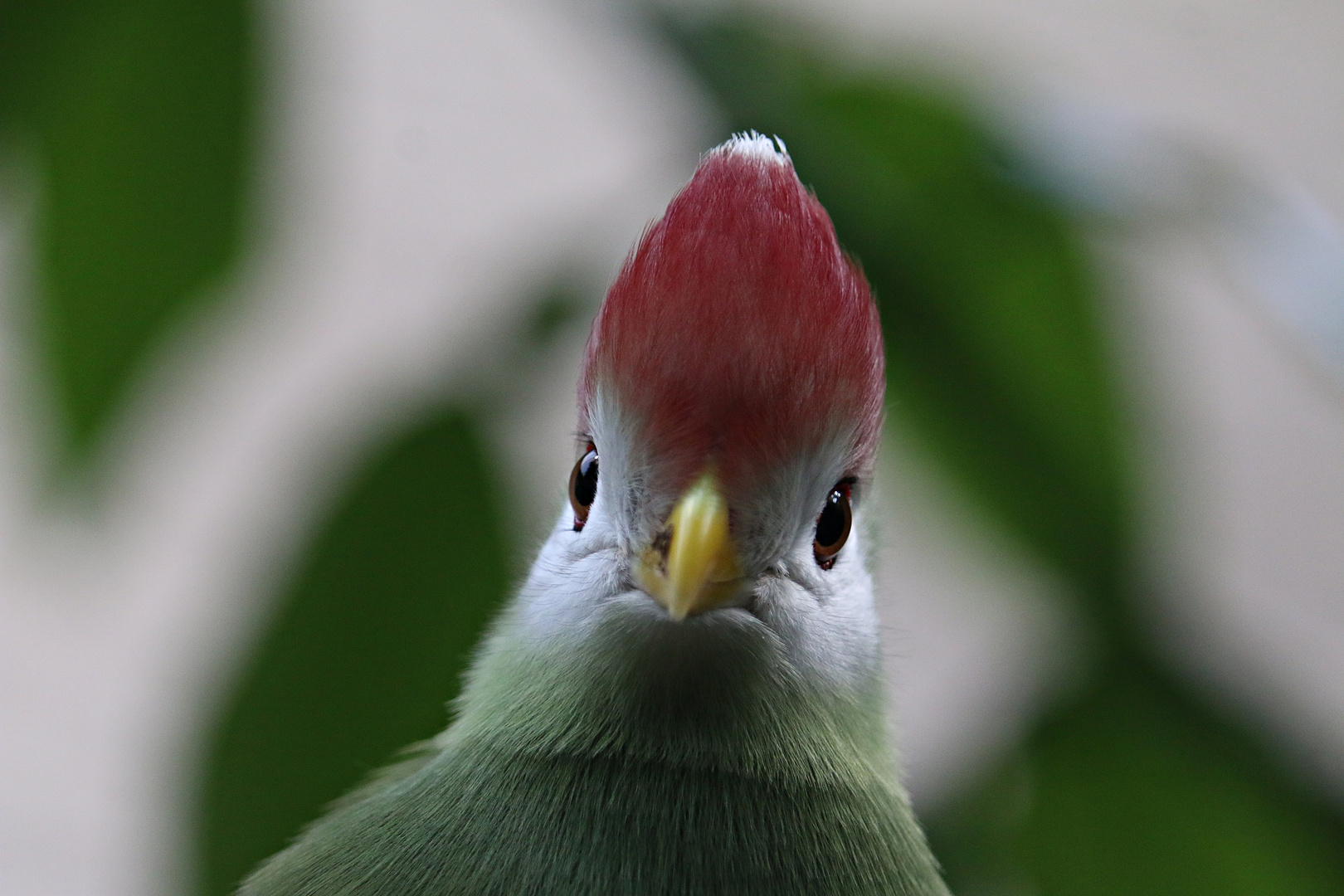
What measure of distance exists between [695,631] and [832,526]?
0.08 meters

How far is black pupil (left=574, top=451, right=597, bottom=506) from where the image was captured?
0.55m

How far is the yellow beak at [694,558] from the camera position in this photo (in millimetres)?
450

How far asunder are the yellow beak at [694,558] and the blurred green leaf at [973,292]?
0.22 m

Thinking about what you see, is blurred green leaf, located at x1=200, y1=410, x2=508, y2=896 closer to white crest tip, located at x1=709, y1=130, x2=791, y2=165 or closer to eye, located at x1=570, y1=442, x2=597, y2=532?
eye, located at x1=570, y1=442, x2=597, y2=532

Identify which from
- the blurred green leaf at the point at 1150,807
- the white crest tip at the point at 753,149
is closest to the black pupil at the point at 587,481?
the white crest tip at the point at 753,149

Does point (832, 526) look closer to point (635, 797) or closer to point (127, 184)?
point (635, 797)

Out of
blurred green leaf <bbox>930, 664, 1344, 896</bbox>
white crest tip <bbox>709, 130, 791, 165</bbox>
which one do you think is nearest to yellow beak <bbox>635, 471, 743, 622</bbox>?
white crest tip <bbox>709, 130, 791, 165</bbox>

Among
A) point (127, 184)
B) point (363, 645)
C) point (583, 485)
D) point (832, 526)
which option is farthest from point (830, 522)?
point (127, 184)

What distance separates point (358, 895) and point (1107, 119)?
0.53 metres

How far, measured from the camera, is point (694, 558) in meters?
0.45

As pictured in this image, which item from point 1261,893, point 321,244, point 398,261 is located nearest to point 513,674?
point 1261,893

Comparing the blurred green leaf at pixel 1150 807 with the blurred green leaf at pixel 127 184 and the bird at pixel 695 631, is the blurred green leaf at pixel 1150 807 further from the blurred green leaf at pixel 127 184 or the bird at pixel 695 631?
the blurred green leaf at pixel 127 184

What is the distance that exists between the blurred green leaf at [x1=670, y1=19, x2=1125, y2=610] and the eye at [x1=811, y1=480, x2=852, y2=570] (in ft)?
0.42

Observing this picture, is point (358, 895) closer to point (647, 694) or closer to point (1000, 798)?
point (647, 694)
